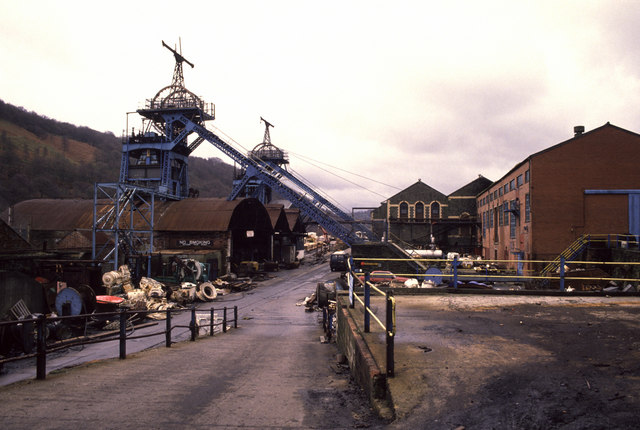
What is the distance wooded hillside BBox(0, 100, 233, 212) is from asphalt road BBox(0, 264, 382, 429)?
69.6 m

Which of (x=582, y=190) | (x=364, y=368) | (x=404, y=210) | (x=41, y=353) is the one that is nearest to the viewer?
(x=364, y=368)

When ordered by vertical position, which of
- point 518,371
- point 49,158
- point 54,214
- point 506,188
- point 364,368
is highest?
point 49,158

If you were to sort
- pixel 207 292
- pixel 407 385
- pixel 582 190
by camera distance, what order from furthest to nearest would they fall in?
1. pixel 582 190
2. pixel 207 292
3. pixel 407 385

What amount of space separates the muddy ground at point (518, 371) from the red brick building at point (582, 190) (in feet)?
73.5

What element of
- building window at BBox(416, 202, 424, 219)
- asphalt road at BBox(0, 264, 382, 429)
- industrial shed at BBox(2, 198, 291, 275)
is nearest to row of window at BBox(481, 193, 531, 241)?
building window at BBox(416, 202, 424, 219)

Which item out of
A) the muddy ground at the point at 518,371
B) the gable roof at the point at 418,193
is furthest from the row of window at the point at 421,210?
the muddy ground at the point at 518,371

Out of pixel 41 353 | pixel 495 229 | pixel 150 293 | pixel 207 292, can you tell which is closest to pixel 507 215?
pixel 495 229

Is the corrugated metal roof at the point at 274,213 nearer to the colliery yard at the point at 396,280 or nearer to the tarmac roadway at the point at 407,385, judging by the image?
the colliery yard at the point at 396,280

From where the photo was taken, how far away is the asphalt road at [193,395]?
3.99 metres

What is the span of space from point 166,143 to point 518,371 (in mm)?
43746

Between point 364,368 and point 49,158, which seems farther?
point 49,158

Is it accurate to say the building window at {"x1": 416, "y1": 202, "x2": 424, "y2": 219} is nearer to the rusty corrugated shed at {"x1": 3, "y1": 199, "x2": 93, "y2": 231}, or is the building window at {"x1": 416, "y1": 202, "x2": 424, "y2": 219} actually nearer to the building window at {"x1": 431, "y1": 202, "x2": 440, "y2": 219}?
the building window at {"x1": 431, "y1": 202, "x2": 440, "y2": 219}

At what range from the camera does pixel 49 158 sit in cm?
8181

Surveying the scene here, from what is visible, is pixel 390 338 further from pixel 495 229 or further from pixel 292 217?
pixel 292 217
